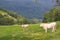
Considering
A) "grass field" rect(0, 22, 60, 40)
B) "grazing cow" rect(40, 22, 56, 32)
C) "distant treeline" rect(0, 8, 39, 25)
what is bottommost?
"grass field" rect(0, 22, 60, 40)

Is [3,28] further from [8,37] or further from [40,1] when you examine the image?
[40,1]

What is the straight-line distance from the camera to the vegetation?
6.39 metres

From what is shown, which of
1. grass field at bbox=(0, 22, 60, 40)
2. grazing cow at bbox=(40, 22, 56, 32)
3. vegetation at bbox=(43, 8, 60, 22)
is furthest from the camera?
vegetation at bbox=(43, 8, 60, 22)

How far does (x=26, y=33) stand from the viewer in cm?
586

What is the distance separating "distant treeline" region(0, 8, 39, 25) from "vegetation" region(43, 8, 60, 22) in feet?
0.91

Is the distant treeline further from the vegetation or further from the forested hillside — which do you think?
the vegetation

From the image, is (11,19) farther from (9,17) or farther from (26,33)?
(26,33)

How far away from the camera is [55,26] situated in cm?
606

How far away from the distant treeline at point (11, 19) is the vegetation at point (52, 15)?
28 centimetres

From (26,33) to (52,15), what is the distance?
1.07 m

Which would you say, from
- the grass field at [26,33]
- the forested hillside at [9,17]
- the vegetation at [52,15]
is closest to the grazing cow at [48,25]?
the grass field at [26,33]

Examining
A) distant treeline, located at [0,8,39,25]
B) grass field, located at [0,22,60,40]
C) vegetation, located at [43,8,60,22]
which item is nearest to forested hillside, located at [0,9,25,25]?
distant treeline, located at [0,8,39,25]

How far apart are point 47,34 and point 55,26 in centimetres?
36

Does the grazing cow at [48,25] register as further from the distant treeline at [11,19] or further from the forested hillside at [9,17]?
the forested hillside at [9,17]
